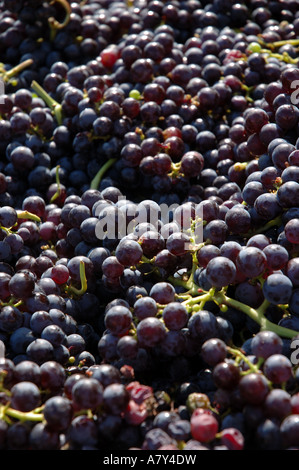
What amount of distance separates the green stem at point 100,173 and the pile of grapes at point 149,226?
0.01 m

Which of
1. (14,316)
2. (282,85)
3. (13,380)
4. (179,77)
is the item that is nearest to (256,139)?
(282,85)

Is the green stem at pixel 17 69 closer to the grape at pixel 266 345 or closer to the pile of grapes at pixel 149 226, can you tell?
the pile of grapes at pixel 149 226

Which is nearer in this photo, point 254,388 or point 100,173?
point 254,388

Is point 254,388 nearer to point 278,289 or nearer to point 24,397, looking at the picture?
point 278,289

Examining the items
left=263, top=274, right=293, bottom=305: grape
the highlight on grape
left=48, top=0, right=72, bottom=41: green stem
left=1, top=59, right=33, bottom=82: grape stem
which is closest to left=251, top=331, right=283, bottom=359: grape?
left=263, top=274, right=293, bottom=305: grape

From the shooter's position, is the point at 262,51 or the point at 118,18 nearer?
the point at 262,51

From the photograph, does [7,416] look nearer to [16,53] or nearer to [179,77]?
[179,77]

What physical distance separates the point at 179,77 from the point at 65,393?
157cm

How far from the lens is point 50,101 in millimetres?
2418

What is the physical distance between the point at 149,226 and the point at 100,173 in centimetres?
52

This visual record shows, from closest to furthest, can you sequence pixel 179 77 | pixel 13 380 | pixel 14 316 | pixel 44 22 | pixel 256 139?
1. pixel 13 380
2. pixel 14 316
3. pixel 256 139
4. pixel 179 77
5. pixel 44 22

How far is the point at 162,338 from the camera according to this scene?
4.74ft

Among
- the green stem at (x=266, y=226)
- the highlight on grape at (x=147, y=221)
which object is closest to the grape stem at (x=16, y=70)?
the highlight on grape at (x=147, y=221)

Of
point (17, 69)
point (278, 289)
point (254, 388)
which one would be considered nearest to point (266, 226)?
point (278, 289)
